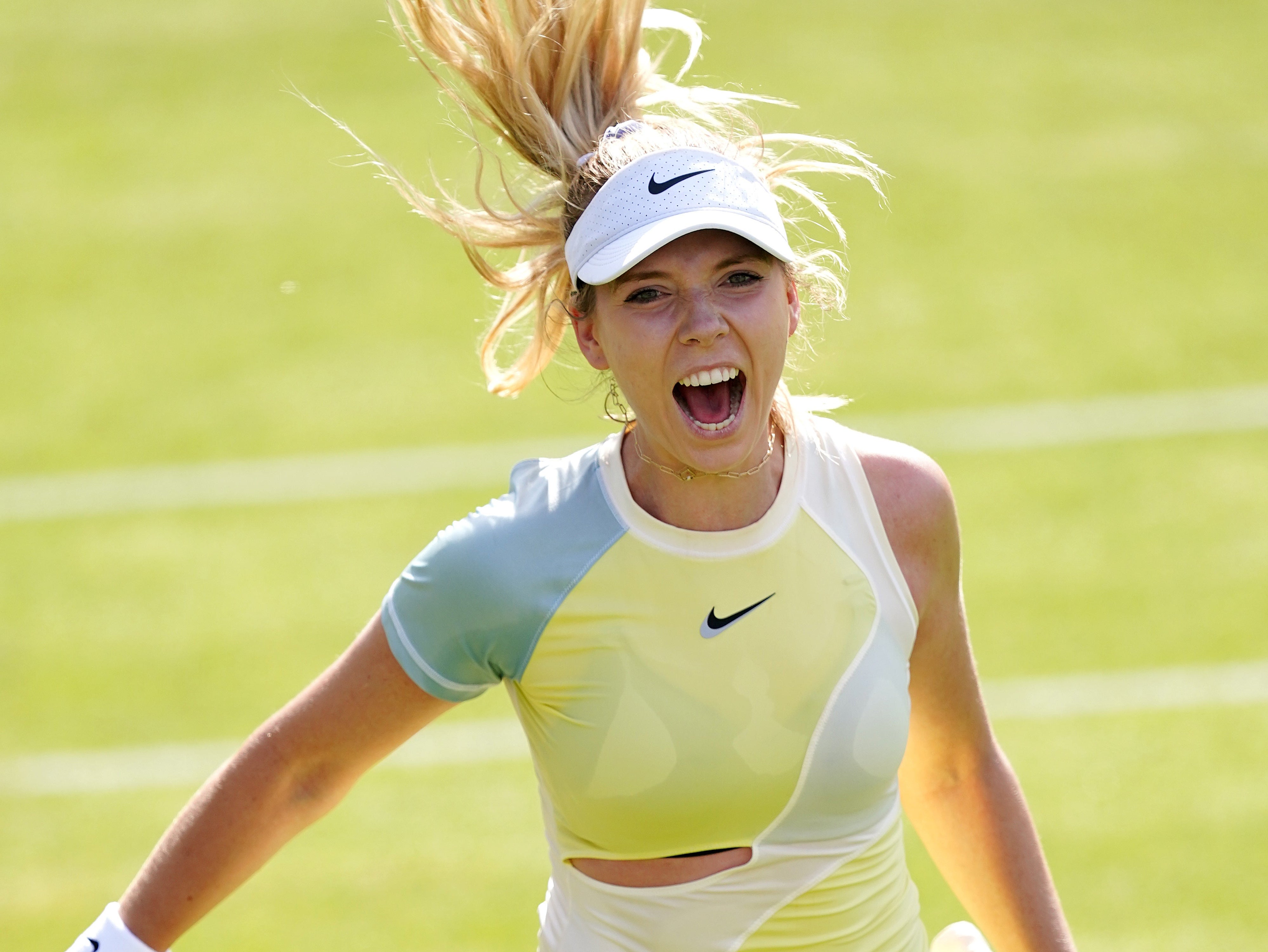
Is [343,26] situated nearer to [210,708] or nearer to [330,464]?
[330,464]

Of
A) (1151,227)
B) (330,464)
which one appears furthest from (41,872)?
(1151,227)

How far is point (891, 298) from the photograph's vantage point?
1000 cm

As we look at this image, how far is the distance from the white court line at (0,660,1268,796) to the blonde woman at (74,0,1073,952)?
389 cm

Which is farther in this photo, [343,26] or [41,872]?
[343,26]

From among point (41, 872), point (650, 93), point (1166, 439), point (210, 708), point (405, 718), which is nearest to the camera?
point (405, 718)

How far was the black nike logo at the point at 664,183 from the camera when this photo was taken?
2.67m

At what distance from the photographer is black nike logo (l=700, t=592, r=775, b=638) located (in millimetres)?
2689

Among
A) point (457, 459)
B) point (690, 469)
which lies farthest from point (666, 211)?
point (457, 459)

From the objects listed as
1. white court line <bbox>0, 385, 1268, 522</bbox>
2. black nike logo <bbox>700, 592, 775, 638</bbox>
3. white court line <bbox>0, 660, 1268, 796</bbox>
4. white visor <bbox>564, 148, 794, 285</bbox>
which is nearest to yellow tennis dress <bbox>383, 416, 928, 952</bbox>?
black nike logo <bbox>700, 592, 775, 638</bbox>

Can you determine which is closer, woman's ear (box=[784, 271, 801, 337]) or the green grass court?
woman's ear (box=[784, 271, 801, 337])

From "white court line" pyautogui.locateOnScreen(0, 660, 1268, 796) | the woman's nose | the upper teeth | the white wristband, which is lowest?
the white wristband

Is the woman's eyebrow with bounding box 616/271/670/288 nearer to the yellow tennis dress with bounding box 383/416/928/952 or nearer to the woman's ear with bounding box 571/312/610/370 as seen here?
the woman's ear with bounding box 571/312/610/370

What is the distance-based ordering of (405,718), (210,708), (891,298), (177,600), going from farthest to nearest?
(891,298)
(177,600)
(210,708)
(405,718)

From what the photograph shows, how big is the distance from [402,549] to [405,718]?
5.31m
